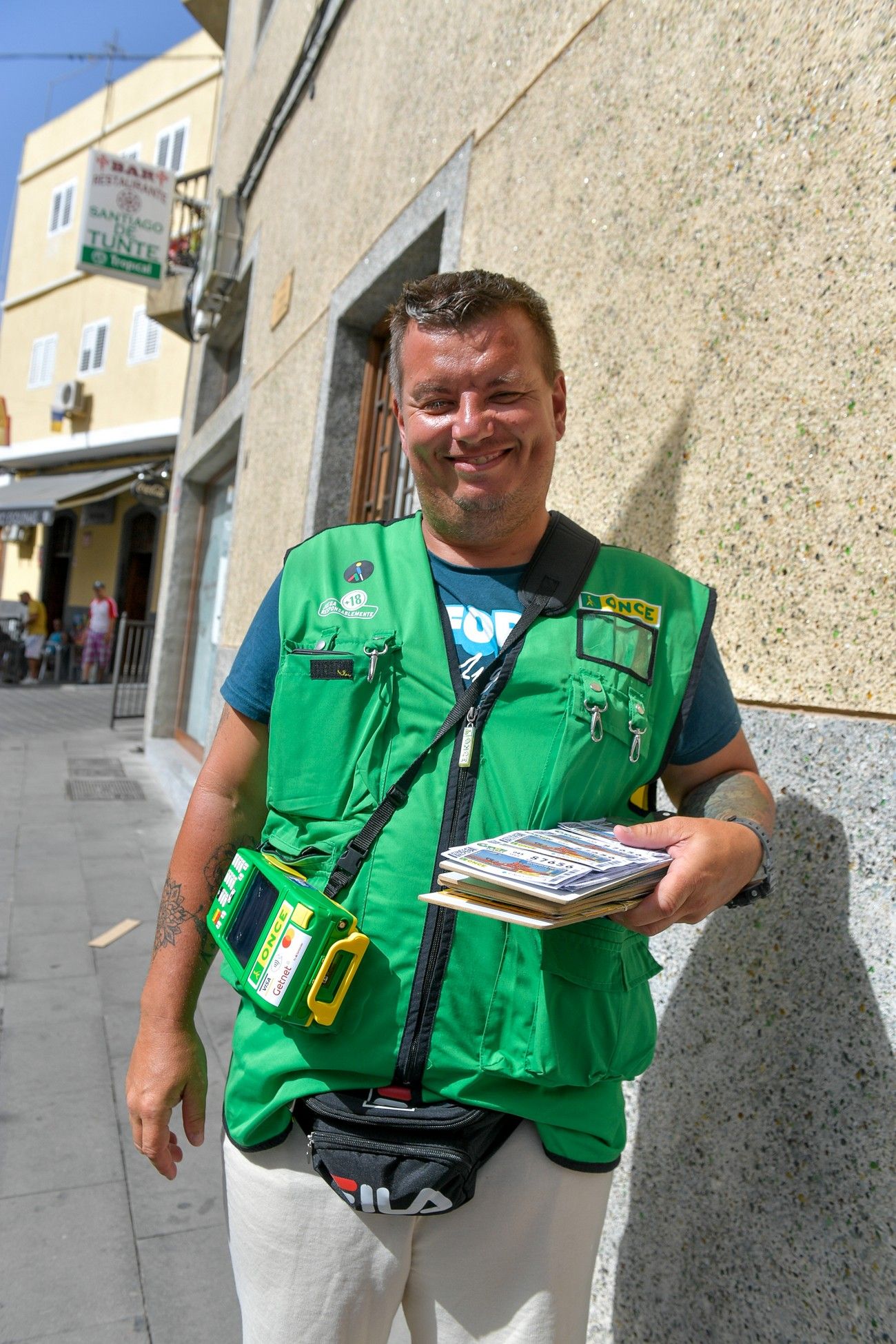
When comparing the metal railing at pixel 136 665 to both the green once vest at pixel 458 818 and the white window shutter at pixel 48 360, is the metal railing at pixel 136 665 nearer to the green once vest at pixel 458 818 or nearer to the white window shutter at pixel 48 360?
the white window shutter at pixel 48 360

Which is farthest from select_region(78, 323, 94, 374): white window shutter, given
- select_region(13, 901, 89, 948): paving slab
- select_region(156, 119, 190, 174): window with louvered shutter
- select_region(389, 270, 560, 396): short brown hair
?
select_region(389, 270, 560, 396): short brown hair

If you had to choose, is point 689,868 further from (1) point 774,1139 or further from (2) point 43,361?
(2) point 43,361

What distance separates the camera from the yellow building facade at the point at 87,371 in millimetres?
20781

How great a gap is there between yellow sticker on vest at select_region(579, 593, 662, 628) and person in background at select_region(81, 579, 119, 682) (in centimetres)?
1845

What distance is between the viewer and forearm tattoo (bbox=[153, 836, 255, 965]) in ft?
5.46

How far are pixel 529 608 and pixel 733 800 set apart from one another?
0.44 meters

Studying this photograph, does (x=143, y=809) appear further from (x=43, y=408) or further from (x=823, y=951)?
(x=43, y=408)

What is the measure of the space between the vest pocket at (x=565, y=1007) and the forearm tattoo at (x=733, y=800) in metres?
0.23

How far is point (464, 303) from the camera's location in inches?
60.4

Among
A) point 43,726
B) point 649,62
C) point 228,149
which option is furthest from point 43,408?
point 649,62

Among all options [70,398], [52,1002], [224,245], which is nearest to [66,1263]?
[52,1002]

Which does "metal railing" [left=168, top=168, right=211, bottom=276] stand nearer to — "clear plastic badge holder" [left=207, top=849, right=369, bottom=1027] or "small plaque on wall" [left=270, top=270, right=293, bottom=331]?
"small plaque on wall" [left=270, top=270, right=293, bottom=331]

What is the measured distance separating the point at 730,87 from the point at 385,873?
200 cm

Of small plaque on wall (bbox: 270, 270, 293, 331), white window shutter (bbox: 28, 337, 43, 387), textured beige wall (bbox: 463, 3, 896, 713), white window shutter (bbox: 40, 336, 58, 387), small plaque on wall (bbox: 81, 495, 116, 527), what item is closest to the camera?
textured beige wall (bbox: 463, 3, 896, 713)
